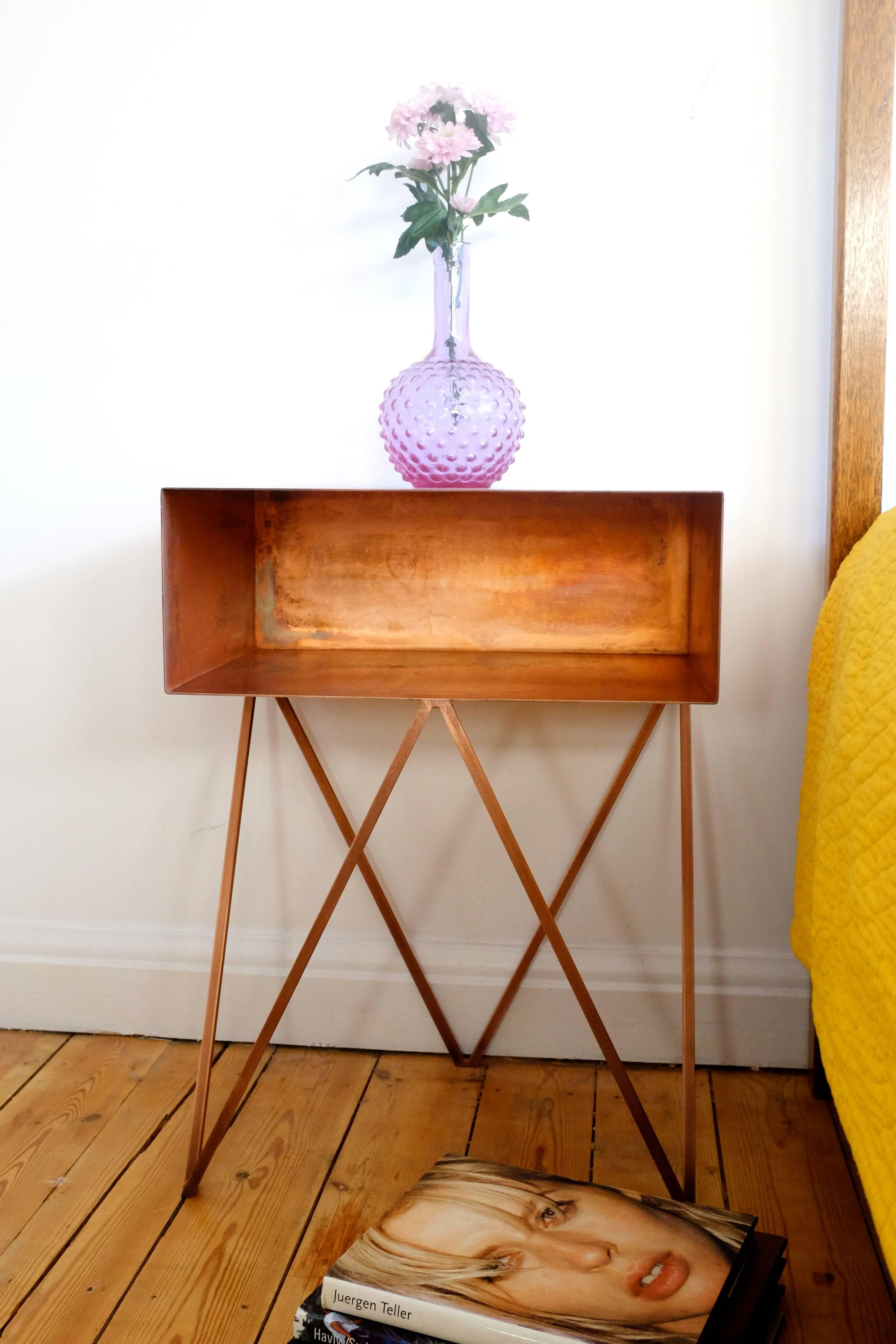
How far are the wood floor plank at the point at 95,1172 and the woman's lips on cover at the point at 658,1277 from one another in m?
0.69

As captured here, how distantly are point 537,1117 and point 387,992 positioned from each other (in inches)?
12.9

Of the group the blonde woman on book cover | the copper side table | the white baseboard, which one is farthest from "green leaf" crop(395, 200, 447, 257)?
the blonde woman on book cover

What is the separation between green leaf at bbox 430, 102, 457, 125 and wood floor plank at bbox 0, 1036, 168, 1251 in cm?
149

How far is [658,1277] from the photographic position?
1.09 metres

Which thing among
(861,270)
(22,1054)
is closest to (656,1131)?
(22,1054)

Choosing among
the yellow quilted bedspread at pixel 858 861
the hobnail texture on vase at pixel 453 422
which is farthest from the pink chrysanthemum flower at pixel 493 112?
the yellow quilted bedspread at pixel 858 861

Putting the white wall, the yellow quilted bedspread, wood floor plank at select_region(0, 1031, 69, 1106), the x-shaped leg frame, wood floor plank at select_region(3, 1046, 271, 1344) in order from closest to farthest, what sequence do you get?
the yellow quilted bedspread < wood floor plank at select_region(3, 1046, 271, 1344) < the x-shaped leg frame < the white wall < wood floor plank at select_region(0, 1031, 69, 1106)

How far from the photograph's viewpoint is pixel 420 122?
146cm

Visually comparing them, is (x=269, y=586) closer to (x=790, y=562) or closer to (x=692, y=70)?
(x=790, y=562)

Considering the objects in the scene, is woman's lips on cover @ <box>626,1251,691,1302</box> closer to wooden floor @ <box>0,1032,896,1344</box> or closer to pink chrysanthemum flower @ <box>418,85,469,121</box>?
wooden floor @ <box>0,1032,896,1344</box>

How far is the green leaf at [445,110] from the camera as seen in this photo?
144cm

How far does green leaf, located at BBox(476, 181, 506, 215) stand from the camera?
1.48 m

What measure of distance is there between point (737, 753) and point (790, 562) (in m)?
0.30

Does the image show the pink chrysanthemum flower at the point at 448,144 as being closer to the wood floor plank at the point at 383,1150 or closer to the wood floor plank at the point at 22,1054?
the wood floor plank at the point at 383,1150
